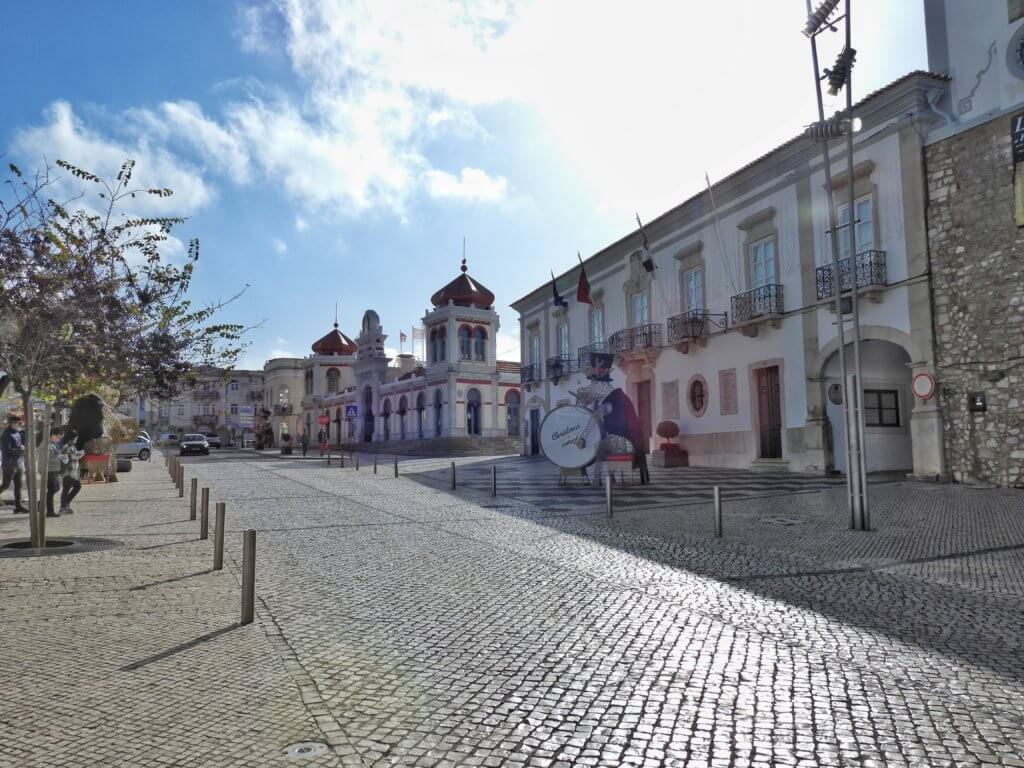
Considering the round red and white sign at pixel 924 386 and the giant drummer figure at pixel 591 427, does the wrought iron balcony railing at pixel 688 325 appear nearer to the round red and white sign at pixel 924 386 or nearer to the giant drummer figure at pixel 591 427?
the giant drummer figure at pixel 591 427

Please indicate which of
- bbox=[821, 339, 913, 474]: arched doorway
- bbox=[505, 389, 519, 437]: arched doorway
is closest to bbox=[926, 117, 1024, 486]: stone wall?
bbox=[821, 339, 913, 474]: arched doorway

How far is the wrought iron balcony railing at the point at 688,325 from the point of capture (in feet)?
75.0

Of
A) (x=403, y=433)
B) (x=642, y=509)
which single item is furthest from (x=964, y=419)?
(x=403, y=433)

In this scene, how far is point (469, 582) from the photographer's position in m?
6.59

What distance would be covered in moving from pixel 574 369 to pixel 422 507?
19076mm

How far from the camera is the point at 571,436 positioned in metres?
16.3

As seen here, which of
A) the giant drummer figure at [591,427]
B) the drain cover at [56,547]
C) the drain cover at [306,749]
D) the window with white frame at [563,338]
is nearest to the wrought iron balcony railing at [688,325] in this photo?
the giant drummer figure at [591,427]

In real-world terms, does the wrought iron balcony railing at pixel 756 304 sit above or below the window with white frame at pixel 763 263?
below

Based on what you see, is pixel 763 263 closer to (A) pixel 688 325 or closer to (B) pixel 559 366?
(A) pixel 688 325

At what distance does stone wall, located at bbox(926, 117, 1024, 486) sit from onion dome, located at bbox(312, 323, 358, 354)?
57.4 m

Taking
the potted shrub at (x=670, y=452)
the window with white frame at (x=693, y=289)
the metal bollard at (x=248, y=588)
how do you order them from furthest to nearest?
the potted shrub at (x=670, y=452)
the window with white frame at (x=693, y=289)
the metal bollard at (x=248, y=588)

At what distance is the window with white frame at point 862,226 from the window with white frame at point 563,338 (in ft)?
51.4

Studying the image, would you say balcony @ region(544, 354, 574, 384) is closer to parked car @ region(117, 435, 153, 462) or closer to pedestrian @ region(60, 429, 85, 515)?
pedestrian @ region(60, 429, 85, 515)

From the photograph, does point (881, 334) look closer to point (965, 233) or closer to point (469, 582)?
point (965, 233)
